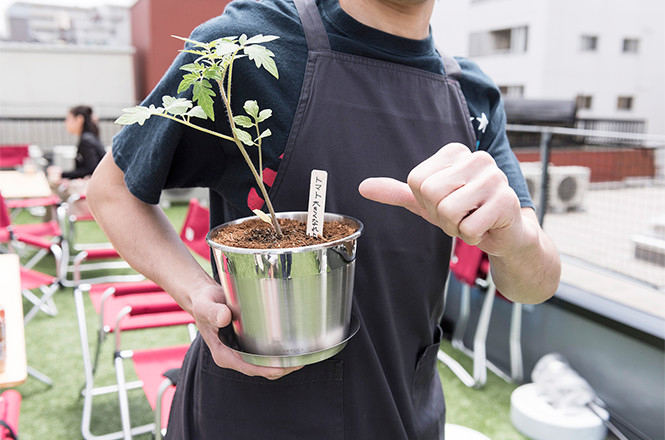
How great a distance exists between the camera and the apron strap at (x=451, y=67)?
1.07m

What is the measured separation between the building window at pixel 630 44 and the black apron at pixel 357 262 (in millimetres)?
23002

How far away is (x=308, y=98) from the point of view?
2.99ft

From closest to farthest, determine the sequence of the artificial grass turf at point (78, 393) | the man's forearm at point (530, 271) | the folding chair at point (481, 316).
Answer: the man's forearm at point (530, 271)
the artificial grass turf at point (78, 393)
the folding chair at point (481, 316)

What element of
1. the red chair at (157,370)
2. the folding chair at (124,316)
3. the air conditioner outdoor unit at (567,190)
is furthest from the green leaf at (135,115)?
the air conditioner outdoor unit at (567,190)

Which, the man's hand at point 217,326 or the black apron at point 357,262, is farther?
the black apron at point 357,262

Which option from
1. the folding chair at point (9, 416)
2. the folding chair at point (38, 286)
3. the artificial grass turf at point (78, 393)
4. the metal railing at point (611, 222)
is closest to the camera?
the folding chair at point (9, 416)

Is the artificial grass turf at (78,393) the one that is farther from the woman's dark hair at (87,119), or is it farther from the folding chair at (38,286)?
the woman's dark hair at (87,119)

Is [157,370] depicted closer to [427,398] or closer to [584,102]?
[427,398]

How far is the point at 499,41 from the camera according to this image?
21719mm

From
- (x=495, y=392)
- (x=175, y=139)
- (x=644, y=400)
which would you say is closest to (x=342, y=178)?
(x=175, y=139)

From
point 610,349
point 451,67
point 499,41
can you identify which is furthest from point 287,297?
point 499,41

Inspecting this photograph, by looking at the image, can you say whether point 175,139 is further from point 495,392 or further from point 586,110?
point 586,110

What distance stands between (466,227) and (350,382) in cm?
46

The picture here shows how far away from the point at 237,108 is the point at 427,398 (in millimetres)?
719
